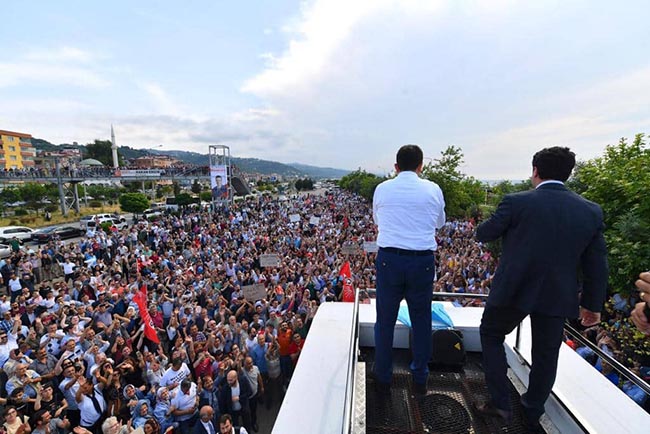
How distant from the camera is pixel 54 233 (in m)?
23.6

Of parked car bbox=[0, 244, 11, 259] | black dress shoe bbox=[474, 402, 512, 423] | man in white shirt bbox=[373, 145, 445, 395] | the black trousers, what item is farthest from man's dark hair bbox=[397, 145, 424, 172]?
parked car bbox=[0, 244, 11, 259]

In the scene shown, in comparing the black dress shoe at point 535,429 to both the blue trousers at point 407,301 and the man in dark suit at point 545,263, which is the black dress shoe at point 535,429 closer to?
the man in dark suit at point 545,263

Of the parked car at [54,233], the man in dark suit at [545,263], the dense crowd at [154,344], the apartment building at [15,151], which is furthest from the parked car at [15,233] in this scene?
the apartment building at [15,151]

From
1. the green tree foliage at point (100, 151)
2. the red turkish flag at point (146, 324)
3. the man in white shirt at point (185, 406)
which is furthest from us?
the green tree foliage at point (100, 151)

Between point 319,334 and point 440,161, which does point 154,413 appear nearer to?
point 319,334

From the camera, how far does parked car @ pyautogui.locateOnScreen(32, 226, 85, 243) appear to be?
77.8ft

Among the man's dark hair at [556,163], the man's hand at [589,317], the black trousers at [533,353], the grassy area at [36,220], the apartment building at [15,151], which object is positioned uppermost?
the apartment building at [15,151]

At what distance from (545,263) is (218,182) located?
3266 cm

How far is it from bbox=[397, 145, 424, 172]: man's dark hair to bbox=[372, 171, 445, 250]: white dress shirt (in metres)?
0.08

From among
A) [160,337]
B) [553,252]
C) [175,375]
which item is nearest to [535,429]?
[553,252]

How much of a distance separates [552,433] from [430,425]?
35.5 inches

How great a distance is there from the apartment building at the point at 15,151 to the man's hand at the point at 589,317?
10254cm

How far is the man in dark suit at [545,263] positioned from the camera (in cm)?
224

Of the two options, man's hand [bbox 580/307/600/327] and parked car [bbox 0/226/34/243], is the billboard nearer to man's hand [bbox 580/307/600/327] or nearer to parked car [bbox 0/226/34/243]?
parked car [bbox 0/226/34/243]
